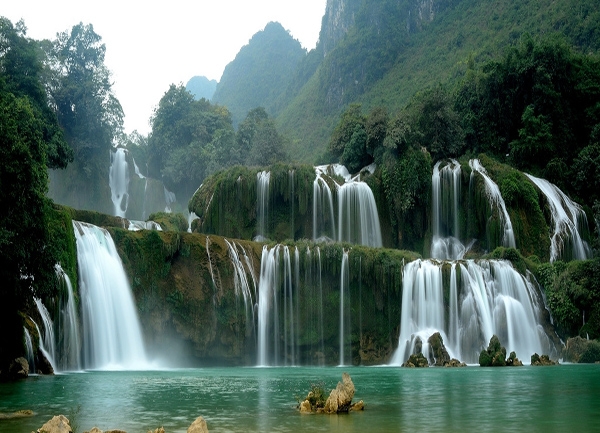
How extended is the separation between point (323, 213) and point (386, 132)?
24.8ft

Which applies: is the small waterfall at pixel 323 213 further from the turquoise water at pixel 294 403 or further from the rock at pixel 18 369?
the rock at pixel 18 369

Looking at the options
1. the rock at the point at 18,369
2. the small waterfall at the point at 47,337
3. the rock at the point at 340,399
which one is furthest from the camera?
the small waterfall at the point at 47,337

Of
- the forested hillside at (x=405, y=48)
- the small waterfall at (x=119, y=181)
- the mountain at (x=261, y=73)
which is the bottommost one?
the small waterfall at (x=119, y=181)

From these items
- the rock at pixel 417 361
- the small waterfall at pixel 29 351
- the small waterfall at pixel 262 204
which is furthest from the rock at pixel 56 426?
the small waterfall at pixel 262 204

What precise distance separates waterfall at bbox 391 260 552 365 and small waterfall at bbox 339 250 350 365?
2.39 m

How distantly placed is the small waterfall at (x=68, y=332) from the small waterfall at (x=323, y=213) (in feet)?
61.4

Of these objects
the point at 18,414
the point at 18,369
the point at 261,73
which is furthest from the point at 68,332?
the point at 261,73

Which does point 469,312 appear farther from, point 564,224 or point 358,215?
point 564,224

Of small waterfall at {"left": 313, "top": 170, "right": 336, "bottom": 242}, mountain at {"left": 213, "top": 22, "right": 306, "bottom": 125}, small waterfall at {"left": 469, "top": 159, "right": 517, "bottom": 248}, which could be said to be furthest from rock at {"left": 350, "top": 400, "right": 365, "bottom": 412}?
mountain at {"left": 213, "top": 22, "right": 306, "bottom": 125}

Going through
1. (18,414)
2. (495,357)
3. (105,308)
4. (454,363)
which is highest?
(105,308)

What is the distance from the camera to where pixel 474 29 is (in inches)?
3701

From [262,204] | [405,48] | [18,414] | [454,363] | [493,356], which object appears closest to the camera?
[18,414]

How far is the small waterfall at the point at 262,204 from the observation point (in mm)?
43531

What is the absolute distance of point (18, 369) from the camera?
21719 millimetres
